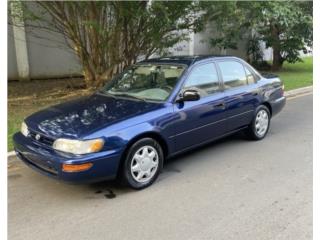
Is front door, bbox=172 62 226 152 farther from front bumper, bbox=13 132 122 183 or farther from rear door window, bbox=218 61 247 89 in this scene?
front bumper, bbox=13 132 122 183

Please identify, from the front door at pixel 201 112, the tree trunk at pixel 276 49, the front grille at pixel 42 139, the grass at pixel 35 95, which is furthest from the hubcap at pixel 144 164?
the tree trunk at pixel 276 49

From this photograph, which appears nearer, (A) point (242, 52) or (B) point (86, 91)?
(B) point (86, 91)

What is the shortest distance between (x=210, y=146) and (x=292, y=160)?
1276mm

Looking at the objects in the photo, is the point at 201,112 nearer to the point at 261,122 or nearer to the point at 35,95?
the point at 261,122

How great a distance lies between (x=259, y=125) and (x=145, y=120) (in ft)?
8.63

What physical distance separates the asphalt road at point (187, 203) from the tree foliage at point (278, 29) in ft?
28.0

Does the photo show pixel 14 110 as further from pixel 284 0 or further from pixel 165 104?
pixel 284 0

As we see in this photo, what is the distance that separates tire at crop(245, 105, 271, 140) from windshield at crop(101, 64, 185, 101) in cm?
175

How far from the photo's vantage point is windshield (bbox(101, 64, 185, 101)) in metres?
4.82

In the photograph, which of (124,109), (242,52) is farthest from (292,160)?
(242,52)

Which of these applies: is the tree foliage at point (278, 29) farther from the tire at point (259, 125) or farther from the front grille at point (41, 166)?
the front grille at point (41, 166)

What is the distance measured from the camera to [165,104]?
14.9 feet

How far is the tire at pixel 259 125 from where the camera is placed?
5973 millimetres

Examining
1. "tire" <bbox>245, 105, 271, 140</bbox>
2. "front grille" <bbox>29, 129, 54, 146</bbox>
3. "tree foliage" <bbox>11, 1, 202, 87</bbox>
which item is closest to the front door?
"tire" <bbox>245, 105, 271, 140</bbox>
